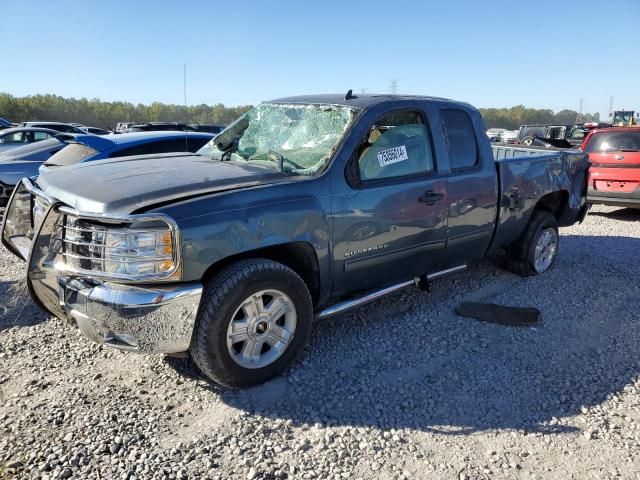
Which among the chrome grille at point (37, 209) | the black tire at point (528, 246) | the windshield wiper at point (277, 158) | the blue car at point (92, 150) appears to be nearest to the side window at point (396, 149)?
the windshield wiper at point (277, 158)

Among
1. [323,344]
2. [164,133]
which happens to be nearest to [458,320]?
[323,344]

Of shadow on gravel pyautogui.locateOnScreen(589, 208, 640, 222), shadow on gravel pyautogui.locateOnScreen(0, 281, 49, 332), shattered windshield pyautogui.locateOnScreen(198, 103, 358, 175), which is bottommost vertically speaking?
shadow on gravel pyautogui.locateOnScreen(0, 281, 49, 332)

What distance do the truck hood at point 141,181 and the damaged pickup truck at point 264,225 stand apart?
14 mm

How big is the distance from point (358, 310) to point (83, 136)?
483cm

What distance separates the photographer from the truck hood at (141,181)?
288 centimetres

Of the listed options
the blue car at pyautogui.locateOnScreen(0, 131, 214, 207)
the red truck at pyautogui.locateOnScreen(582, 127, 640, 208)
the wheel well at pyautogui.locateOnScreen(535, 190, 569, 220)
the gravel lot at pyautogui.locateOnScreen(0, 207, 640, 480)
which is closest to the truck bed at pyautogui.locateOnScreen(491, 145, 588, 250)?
the wheel well at pyautogui.locateOnScreen(535, 190, 569, 220)

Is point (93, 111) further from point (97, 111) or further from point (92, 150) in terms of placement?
point (92, 150)

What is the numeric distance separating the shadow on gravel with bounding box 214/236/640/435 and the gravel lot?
0.04ft

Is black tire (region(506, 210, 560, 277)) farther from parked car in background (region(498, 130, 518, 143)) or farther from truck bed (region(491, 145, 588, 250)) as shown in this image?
parked car in background (region(498, 130, 518, 143))

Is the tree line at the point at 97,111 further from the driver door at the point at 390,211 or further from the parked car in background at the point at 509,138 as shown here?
the driver door at the point at 390,211

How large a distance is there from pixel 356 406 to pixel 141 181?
6.57ft

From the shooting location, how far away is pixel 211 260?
2898mm

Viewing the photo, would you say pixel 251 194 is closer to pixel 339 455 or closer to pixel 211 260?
pixel 211 260

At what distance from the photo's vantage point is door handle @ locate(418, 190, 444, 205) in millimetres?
3979
